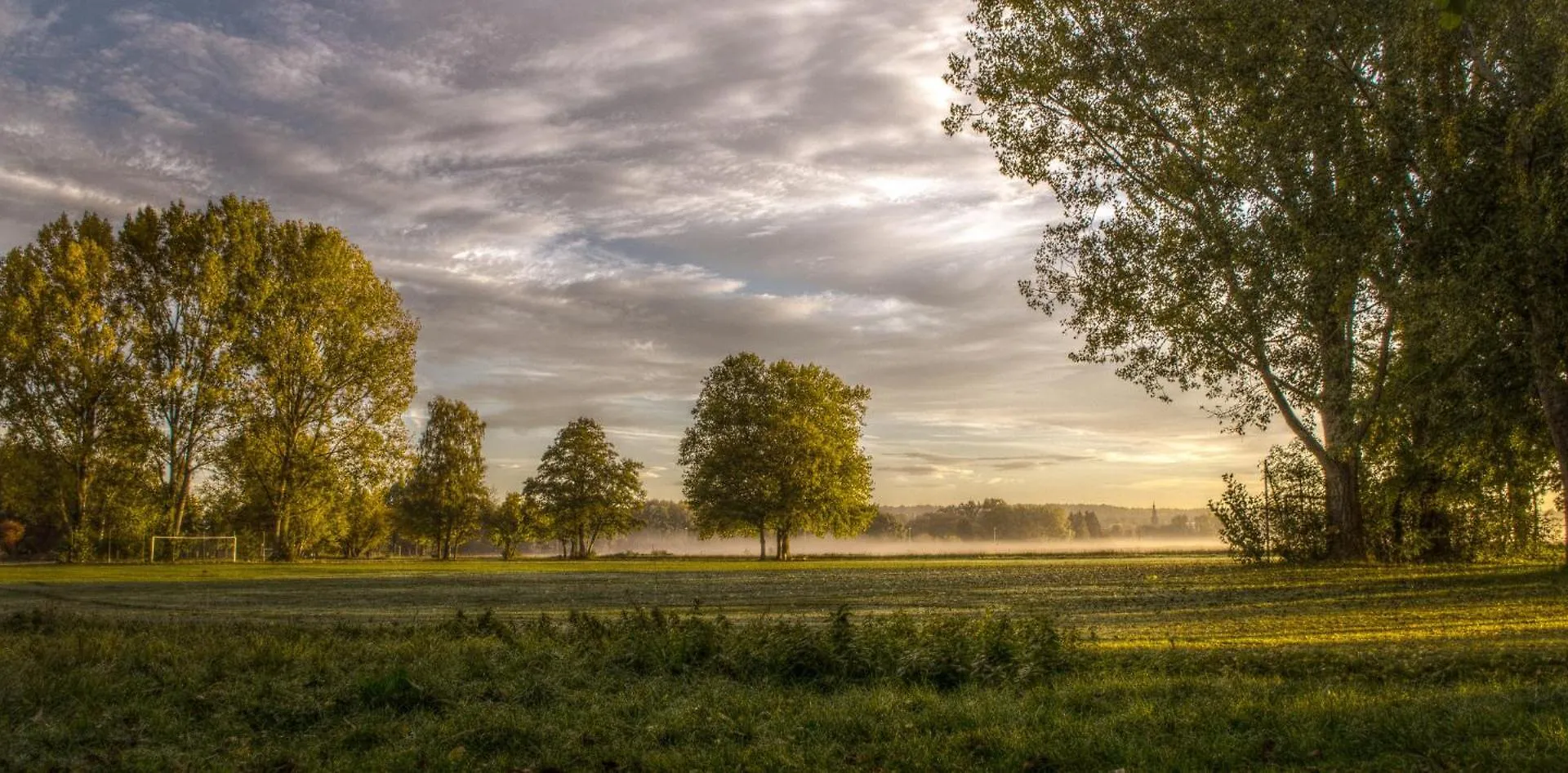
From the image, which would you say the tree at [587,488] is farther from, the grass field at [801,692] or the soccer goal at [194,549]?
the grass field at [801,692]

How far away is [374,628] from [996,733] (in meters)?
8.86

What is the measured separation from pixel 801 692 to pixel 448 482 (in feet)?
262

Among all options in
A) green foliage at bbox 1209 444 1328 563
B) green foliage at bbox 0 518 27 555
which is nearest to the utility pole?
green foliage at bbox 1209 444 1328 563

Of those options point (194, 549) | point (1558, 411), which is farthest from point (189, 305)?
point (1558, 411)

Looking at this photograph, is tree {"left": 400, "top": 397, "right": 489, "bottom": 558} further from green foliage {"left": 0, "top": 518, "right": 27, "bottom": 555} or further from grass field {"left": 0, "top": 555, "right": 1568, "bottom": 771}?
grass field {"left": 0, "top": 555, "right": 1568, "bottom": 771}

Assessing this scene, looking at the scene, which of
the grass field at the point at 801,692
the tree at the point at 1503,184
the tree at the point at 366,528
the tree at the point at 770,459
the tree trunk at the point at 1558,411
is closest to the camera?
the grass field at the point at 801,692

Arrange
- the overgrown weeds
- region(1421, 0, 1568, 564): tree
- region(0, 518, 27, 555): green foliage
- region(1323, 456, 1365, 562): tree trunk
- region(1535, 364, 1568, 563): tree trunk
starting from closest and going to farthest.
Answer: the overgrown weeds < region(1421, 0, 1568, 564): tree < region(1535, 364, 1568, 563): tree trunk < region(1323, 456, 1365, 562): tree trunk < region(0, 518, 27, 555): green foliage

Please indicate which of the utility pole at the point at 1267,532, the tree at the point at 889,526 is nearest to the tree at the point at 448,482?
the tree at the point at 889,526

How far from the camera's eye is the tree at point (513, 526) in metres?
82.4

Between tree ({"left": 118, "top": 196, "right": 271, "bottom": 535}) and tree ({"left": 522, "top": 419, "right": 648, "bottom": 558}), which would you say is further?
tree ({"left": 522, "top": 419, "right": 648, "bottom": 558})

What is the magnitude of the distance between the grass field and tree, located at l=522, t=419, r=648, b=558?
6098 centimetres

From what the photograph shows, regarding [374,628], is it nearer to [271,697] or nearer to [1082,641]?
[271,697]

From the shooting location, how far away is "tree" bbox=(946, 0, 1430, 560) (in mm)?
20875

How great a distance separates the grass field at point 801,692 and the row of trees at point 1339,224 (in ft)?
26.1
